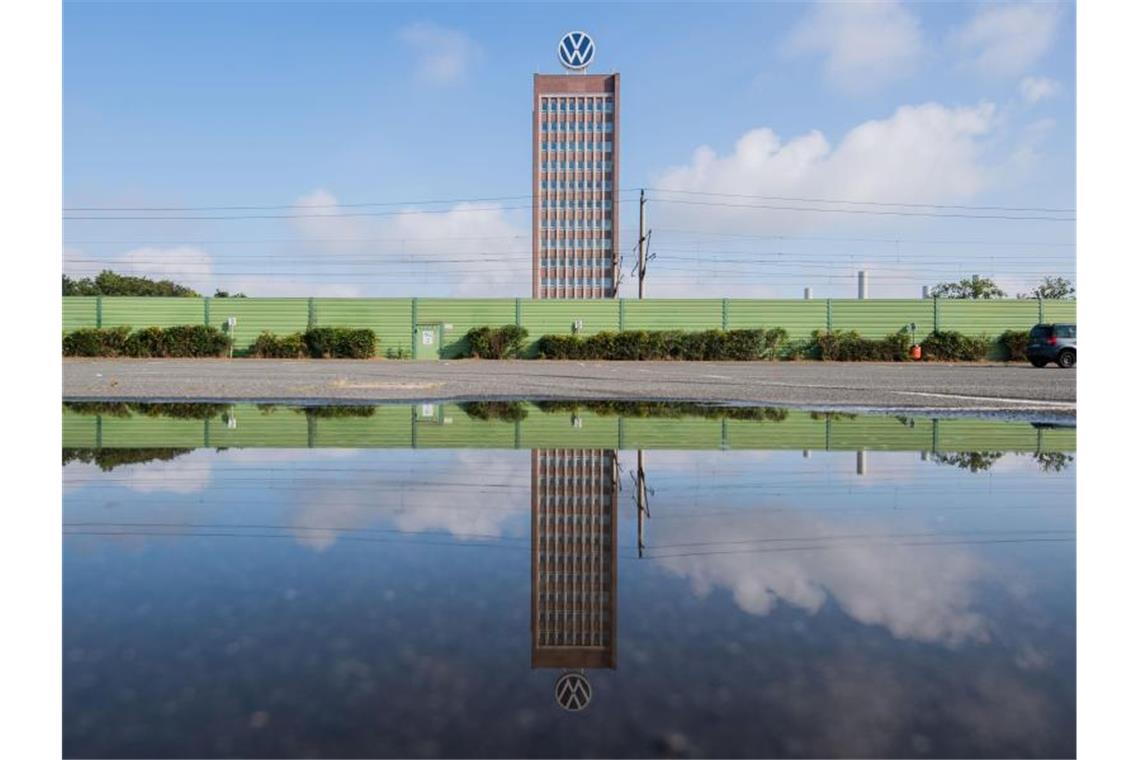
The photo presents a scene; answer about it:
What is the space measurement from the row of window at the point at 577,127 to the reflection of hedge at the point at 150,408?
94.6 meters

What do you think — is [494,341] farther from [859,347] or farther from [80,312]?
[80,312]

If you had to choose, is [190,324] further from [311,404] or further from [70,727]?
[70,727]

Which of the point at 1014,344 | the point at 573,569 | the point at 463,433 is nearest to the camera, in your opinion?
the point at 573,569

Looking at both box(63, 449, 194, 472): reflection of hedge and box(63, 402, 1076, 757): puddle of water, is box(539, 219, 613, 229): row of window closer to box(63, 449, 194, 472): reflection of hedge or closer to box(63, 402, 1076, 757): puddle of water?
box(63, 449, 194, 472): reflection of hedge

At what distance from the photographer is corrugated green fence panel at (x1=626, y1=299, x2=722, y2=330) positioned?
2917 centimetres

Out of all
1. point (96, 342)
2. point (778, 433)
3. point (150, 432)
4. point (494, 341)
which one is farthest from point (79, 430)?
point (96, 342)

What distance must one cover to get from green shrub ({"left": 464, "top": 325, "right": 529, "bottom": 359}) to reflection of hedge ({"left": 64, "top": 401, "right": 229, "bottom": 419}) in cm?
1918

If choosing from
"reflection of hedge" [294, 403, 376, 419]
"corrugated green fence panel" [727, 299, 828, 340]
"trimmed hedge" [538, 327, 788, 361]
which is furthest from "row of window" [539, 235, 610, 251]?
"reflection of hedge" [294, 403, 376, 419]

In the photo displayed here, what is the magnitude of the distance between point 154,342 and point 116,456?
26.4 meters

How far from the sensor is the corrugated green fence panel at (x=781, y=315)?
28969 millimetres

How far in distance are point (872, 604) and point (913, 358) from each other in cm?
2808

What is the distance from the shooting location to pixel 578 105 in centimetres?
9694

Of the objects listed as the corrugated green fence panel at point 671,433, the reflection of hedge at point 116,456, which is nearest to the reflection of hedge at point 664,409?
the corrugated green fence panel at point 671,433

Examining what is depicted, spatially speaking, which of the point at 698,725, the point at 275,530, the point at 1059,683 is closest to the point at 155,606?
the point at 275,530
